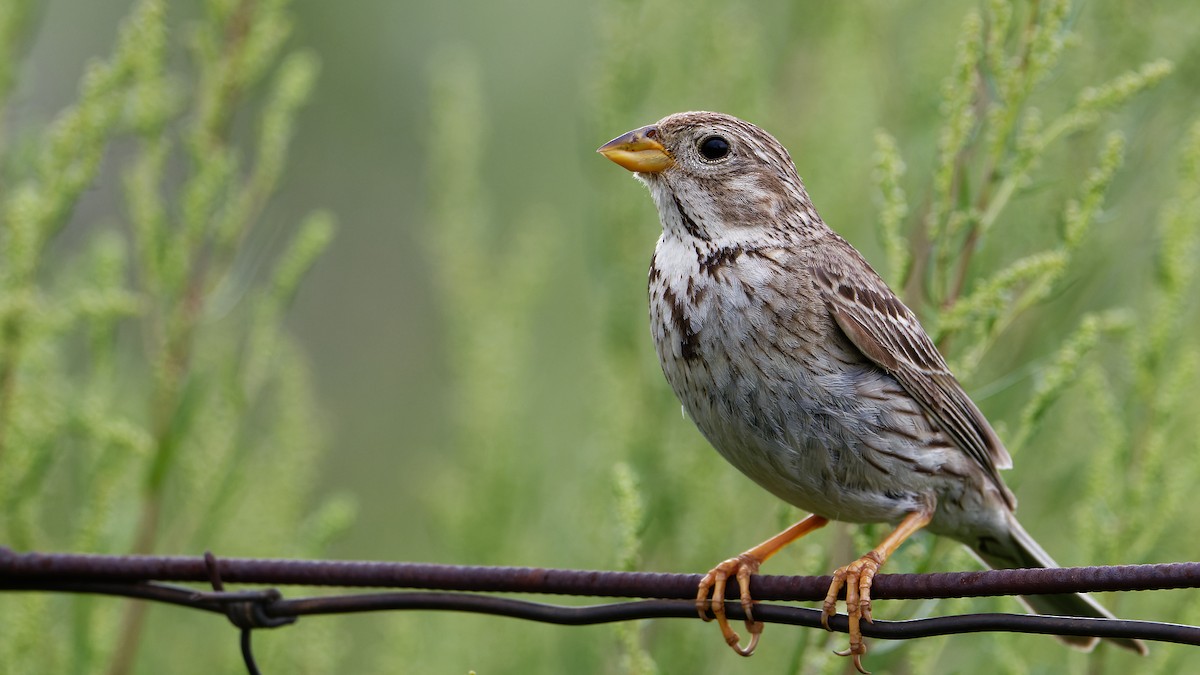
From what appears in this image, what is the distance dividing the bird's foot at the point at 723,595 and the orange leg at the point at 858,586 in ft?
0.56

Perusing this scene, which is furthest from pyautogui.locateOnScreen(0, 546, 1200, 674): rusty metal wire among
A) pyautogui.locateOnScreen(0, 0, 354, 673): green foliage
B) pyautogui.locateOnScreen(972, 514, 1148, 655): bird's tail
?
pyautogui.locateOnScreen(972, 514, 1148, 655): bird's tail

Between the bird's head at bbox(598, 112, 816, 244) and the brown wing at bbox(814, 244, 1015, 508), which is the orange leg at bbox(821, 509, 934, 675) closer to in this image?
the brown wing at bbox(814, 244, 1015, 508)

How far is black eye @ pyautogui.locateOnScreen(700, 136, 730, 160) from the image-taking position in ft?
13.2

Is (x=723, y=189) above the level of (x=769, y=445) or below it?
above

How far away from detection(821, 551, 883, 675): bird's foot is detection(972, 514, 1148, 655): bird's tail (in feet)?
2.35

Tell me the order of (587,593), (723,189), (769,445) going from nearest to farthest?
(587,593)
(769,445)
(723,189)

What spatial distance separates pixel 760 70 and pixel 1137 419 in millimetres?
1823

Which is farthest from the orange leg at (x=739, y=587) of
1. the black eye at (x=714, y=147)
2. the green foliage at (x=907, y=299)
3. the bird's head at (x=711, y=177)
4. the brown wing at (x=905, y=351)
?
A: the black eye at (x=714, y=147)

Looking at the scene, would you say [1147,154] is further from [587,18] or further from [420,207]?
[420,207]

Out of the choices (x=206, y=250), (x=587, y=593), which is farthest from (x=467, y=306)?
(x=587, y=593)

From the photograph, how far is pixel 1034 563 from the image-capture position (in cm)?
417

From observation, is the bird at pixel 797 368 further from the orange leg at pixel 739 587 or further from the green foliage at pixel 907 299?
the green foliage at pixel 907 299

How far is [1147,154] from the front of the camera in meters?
5.28

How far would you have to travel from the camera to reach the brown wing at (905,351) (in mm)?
3730
